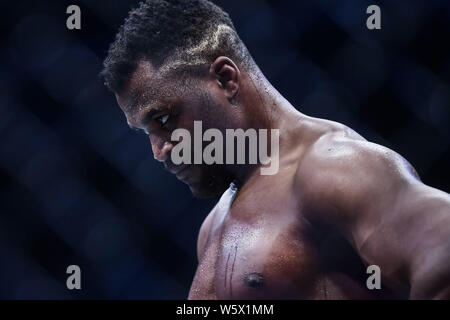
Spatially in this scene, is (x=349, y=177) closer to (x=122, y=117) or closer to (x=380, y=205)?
(x=380, y=205)

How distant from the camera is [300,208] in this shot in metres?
0.89

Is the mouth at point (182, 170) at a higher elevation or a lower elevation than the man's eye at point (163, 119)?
lower

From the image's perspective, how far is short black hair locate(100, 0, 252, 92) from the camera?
40.2 inches

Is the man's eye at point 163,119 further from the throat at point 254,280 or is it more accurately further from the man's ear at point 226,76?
the throat at point 254,280

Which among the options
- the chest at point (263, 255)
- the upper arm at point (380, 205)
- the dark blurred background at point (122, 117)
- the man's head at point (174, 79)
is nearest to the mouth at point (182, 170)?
the man's head at point (174, 79)

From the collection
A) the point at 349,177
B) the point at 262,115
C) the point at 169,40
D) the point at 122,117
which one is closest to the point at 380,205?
the point at 349,177

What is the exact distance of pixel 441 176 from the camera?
1399 mm

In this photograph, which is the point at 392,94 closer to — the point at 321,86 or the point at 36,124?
the point at 321,86

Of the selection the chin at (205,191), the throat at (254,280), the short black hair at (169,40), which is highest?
the short black hair at (169,40)

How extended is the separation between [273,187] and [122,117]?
2.19 ft

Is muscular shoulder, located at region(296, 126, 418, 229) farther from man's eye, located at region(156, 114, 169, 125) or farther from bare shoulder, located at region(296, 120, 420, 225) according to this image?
man's eye, located at region(156, 114, 169, 125)

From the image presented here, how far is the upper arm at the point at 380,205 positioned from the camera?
0.75 m

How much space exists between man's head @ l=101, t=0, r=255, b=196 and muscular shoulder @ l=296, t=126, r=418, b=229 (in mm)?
193

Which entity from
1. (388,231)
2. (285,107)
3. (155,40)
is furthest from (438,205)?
(155,40)
